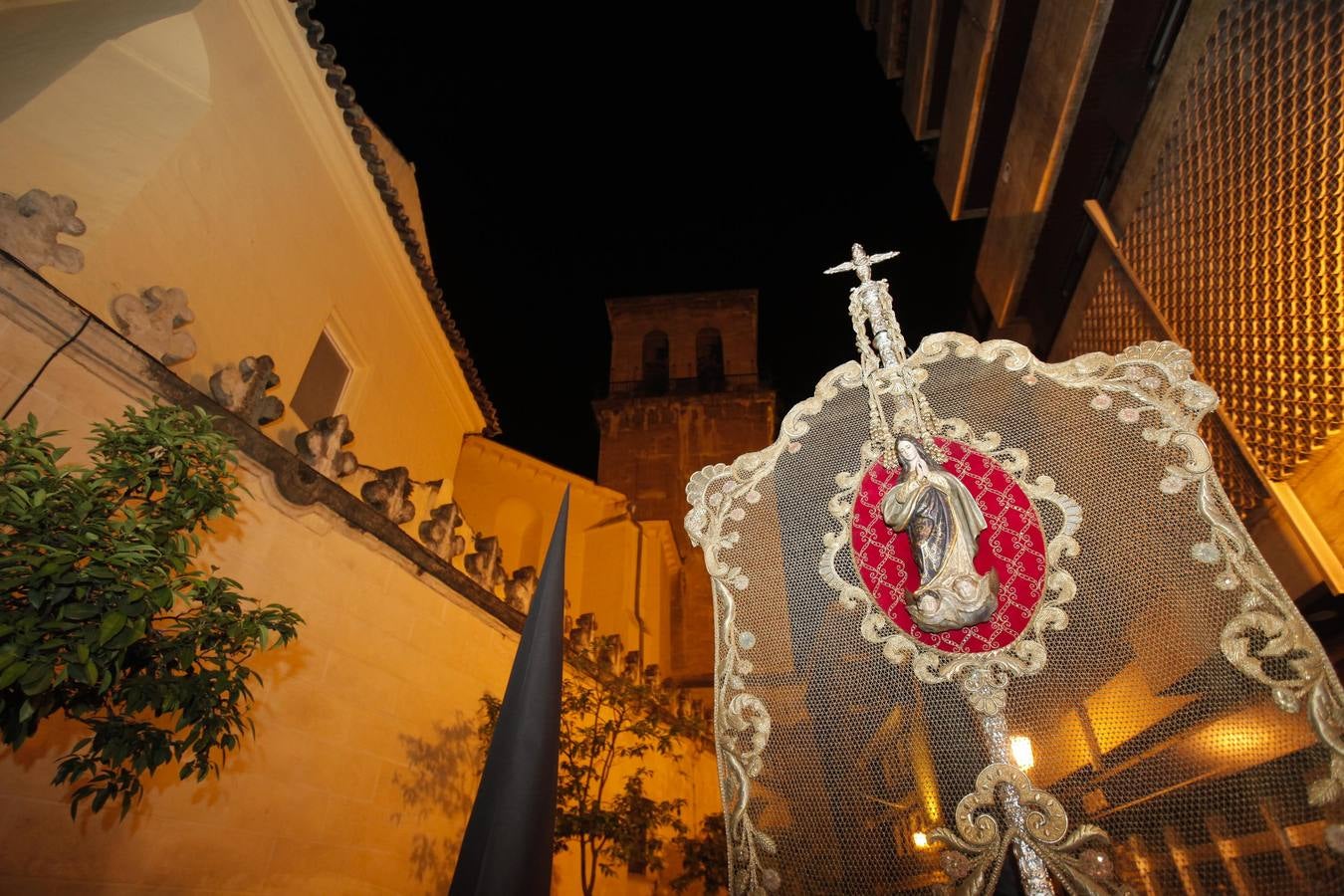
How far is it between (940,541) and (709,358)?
2248cm

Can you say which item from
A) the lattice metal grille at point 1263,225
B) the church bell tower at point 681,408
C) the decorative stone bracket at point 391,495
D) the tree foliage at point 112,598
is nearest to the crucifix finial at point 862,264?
the lattice metal grille at point 1263,225

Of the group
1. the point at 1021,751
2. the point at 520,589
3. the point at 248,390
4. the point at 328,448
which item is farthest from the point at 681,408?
the point at 1021,751

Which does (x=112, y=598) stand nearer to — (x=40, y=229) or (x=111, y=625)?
(x=111, y=625)

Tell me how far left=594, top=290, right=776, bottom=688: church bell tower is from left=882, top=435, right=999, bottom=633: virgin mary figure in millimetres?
14261

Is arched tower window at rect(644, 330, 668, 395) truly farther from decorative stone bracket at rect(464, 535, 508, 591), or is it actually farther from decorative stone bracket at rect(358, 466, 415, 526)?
decorative stone bracket at rect(358, 466, 415, 526)

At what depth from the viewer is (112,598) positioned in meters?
2.07

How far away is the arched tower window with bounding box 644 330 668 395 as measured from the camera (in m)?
24.3

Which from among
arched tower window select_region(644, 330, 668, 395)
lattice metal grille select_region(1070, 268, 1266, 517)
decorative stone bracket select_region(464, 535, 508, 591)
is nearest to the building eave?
decorative stone bracket select_region(464, 535, 508, 591)

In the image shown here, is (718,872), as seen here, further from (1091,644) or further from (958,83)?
(958,83)

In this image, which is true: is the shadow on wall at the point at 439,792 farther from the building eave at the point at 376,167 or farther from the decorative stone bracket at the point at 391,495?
the building eave at the point at 376,167

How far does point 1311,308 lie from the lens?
4098mm

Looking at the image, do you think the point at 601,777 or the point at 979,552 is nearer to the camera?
the point at 979,552

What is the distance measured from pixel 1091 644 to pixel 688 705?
32.2 ft

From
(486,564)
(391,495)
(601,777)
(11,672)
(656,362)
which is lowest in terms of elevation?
(11,672)
